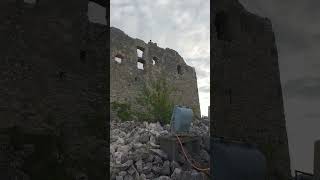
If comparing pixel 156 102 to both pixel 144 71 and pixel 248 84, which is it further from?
pixel 248 84

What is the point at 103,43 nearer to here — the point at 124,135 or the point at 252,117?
the point at 252,117

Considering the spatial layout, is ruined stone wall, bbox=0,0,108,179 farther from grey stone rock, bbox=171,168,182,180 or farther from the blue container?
the blue container

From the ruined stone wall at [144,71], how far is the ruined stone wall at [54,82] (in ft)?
37.1

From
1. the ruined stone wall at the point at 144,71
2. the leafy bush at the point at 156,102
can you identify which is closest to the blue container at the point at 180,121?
the leafy bush at the point at 156,102

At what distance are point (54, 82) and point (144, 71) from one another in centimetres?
1403

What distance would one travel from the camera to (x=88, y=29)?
24.8ft

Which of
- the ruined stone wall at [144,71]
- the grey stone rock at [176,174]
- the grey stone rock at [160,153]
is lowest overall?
the grey stone rock at [176,174]

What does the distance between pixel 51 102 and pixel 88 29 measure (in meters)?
1.68

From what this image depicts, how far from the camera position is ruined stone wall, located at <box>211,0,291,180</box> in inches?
386

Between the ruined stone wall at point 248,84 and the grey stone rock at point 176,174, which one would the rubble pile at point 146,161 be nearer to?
the grey stone rock at point 176,174

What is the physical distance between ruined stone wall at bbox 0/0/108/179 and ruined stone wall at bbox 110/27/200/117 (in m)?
11.3

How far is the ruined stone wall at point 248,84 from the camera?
9.81 meters

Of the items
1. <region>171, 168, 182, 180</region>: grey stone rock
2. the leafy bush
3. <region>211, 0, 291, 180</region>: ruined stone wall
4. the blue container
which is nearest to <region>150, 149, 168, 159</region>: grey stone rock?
<region>171, 168, 182, 180</region>: grey stone rock

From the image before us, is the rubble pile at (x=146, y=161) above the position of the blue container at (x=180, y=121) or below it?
below
